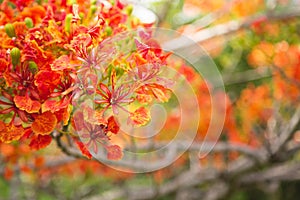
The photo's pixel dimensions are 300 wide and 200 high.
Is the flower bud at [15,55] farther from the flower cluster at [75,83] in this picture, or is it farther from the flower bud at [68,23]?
the flower bud at [68,23]

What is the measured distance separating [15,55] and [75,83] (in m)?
0.20

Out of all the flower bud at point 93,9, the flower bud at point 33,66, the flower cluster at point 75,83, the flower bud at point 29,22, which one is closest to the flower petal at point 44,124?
the flower cluster at point 75,83

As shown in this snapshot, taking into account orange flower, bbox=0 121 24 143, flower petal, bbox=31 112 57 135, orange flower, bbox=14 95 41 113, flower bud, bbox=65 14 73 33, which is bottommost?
orange flower, bbox=0 121 24 143

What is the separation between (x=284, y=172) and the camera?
4637mm

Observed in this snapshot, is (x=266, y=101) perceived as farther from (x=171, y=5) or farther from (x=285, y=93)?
(x=171, y=5)

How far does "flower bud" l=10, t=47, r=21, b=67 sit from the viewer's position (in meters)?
1.52

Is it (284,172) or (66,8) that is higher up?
(66,8)

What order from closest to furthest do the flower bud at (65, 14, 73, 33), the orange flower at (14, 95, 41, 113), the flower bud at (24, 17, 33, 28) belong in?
the orange flower at (14, 95, 41, 113) < the flower bud at (65, 14, 73, 33) < the flower bud at (24, 17, 33, 28)

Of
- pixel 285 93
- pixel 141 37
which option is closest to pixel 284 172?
pixel 285 93

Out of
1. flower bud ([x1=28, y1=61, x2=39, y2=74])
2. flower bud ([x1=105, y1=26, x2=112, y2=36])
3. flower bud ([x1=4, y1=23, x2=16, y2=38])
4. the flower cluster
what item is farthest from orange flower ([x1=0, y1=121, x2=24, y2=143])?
flower bud ([x1=105, y1=26, x2=112, y2=36])

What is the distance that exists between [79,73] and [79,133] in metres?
0.18

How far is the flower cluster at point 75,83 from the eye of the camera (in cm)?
147

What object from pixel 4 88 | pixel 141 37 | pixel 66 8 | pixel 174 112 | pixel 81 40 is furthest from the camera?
pixel 174 112

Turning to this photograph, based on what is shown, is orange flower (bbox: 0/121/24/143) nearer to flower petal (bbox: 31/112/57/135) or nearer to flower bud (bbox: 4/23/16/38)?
flower petal (bbox: 31/112/57/135)
